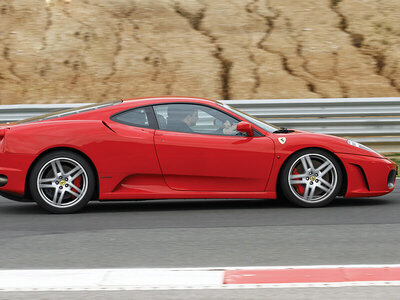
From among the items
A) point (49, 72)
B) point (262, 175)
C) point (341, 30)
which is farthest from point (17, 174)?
point (341, 30)

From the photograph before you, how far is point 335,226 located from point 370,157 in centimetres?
135

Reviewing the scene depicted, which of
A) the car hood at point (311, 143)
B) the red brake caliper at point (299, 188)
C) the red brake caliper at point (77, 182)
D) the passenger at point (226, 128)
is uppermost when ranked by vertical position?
the passenger at point (226, 128)

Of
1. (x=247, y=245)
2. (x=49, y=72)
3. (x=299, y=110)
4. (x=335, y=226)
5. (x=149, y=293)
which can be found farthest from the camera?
(x=49, y=72)

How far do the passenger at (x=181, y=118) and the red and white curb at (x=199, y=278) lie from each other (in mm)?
2820

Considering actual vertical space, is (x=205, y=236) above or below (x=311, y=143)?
below

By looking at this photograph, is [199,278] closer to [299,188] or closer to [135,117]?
[299,188]

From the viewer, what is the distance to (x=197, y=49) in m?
17.2

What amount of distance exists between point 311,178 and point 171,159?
1.44 m

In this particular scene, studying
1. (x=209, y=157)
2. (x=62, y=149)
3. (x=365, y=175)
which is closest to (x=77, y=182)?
(x=62, y=149)

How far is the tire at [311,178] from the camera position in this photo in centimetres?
743

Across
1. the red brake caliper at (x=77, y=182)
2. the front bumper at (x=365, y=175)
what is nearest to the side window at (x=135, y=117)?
the red brake caliper at (x=77, y=182)

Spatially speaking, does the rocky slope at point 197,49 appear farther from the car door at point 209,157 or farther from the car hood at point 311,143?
the car door at point 209,157

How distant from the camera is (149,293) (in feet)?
13.9

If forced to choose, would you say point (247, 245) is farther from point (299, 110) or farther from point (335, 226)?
point (299, 110)
